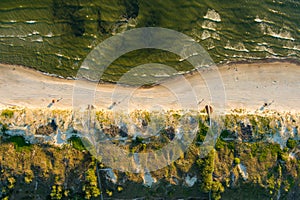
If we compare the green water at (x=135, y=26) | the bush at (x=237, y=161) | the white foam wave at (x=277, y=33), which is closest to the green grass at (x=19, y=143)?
the green water at (x=135, y=26)

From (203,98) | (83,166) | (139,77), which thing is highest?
(139,77)

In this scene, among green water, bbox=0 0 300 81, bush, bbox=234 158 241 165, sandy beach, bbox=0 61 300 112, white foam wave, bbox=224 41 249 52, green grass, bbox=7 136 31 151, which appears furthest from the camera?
white foam wave, bbox=224 41 249 52

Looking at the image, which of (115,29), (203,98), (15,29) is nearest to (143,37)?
(115,29)

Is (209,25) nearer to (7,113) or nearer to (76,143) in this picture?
(76,143)

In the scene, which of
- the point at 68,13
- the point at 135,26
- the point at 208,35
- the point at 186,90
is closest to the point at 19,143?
the point at 68,13

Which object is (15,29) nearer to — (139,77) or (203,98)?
(139,77)

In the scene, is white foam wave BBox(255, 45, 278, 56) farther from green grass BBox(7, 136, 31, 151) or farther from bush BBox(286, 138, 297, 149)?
green grass BBox(7, 136, 31, 151)

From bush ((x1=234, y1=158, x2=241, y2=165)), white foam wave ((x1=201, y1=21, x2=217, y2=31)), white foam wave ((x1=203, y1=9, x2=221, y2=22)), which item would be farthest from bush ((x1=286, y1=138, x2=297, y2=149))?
white foam wave ((x1=203, y1=9, x2=221, y2=22))

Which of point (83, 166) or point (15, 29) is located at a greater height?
point (15, 29)
